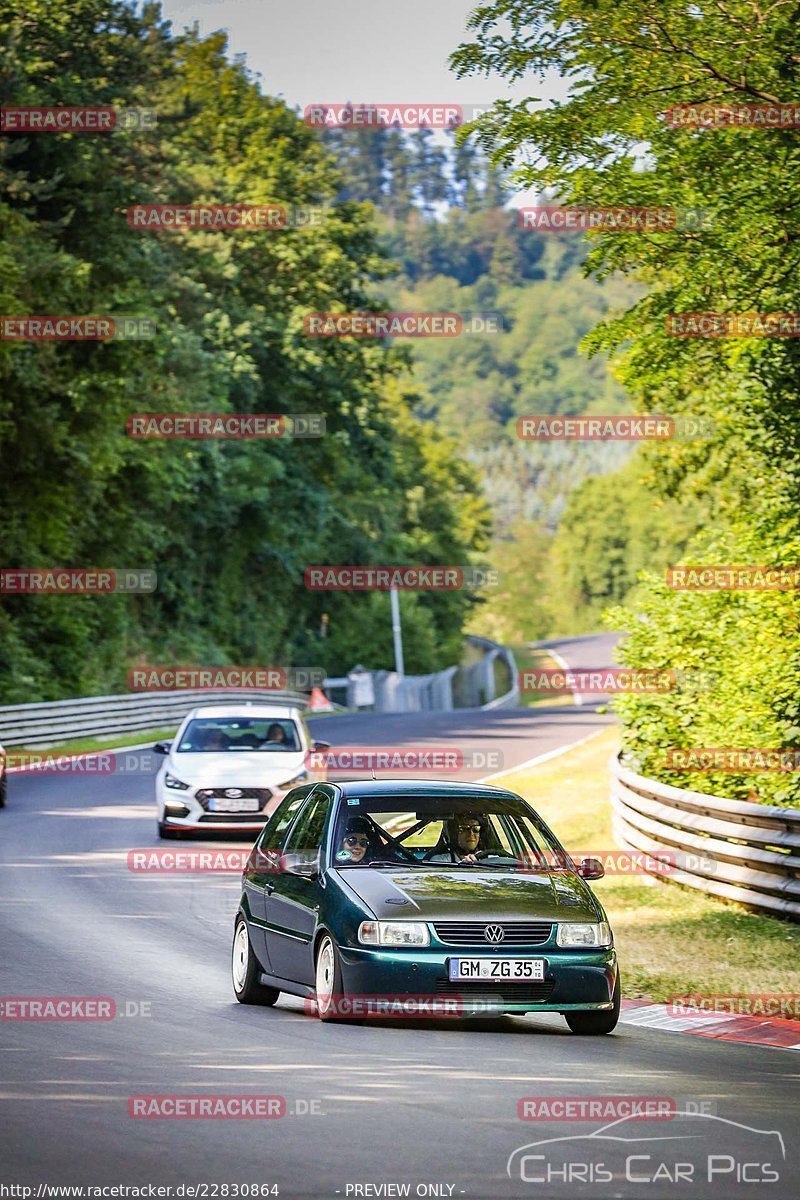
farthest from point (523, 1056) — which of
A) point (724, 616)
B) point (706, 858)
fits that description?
point (724, 616)

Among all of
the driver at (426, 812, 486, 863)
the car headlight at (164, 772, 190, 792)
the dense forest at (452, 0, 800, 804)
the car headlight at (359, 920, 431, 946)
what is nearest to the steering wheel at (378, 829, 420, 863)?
the driver at (426, 812, 486, 863)

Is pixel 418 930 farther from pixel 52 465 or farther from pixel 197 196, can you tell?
pixel 197 196

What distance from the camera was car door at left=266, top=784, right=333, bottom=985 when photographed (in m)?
10.7

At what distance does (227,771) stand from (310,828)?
11101 millimetres

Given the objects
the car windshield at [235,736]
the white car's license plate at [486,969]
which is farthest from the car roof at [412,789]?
the car windshield at [235,736]

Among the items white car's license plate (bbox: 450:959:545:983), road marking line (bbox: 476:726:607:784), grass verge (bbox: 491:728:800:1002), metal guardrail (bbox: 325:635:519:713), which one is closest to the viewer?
white car's license plate (bbox: 450:959:545:983)

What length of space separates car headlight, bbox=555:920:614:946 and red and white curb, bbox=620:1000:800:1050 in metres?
1.11

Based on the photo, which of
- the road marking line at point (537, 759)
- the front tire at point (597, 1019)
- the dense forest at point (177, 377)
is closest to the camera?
the front tire at point (597, 1019)

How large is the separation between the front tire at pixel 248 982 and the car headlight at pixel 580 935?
2153 millimetres

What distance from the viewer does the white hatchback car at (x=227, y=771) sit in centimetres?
2222

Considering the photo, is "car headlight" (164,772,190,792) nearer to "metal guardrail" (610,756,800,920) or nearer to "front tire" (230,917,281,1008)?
"metal guardrail" (610,756,800,920)

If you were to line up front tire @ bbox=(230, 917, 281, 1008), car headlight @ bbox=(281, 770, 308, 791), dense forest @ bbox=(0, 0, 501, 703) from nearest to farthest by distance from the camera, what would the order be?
front tire @ bbox=(230, 917, 281, 1008), car headlight @ bbox=(281, 770, 308, 791), dense forest @ bbox=(0, 0, 501, 703)

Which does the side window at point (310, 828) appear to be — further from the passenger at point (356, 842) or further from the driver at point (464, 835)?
the driver at point (464, 835)

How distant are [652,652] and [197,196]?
41.5 metres
